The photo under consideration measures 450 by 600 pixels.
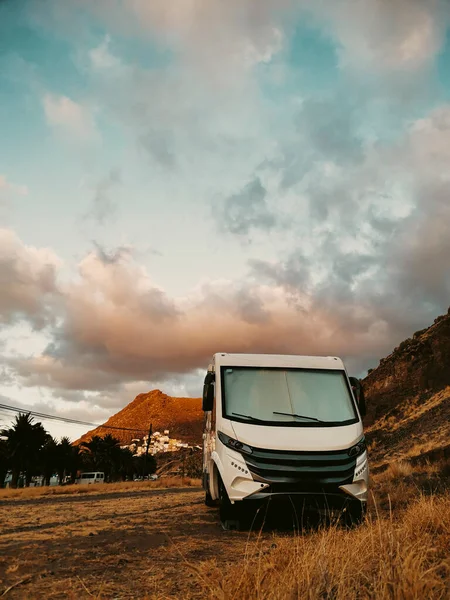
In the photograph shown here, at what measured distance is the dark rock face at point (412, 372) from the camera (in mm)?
46312

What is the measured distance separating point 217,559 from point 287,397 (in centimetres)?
350

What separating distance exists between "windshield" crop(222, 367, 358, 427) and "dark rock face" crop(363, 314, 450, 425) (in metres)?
38.7

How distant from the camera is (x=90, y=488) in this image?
87.6 ft

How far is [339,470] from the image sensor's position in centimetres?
747

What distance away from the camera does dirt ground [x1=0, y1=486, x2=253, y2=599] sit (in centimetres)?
438

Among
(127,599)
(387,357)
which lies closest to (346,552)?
(127,599)

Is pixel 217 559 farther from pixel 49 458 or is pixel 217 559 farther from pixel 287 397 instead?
pixel 49 458

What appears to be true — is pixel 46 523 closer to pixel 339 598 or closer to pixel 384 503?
pixel 384 503

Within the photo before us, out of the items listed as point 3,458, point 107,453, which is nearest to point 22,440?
point 3,458

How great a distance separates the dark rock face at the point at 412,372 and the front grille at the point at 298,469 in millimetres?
40073

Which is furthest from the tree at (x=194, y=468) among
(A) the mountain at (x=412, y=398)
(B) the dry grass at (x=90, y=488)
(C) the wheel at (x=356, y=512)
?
(C) the wheel at (x=356, y=512)

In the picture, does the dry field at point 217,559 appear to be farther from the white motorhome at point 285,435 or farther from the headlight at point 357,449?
the headlight at point 357,449

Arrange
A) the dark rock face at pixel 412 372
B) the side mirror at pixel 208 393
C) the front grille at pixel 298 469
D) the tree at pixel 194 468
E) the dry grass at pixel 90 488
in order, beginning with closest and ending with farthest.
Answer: the front grille at pixel 298 469 < the side mirror at pixel 208 393 < the dry grass at pixel 90 488 < the dark rock face at pixel 412 372 < the tree at pixel 194 468

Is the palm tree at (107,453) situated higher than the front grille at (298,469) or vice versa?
the palm tree at (107,453)
